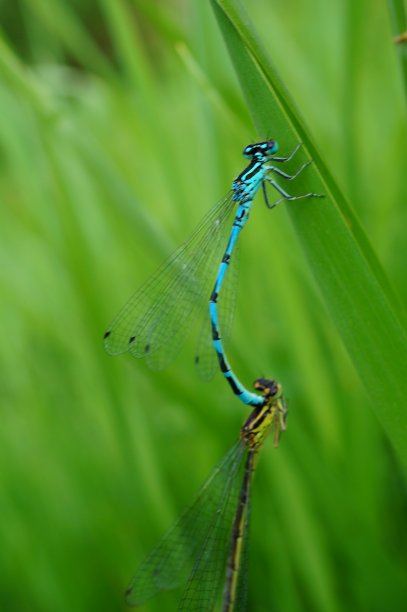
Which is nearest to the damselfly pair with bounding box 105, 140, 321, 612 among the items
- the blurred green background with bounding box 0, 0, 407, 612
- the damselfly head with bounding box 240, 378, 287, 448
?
the damselfly head with bounding box 240, 378, 287, 448

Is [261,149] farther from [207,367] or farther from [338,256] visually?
[207,367]

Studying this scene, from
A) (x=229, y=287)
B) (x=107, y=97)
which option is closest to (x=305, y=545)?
(x=229, y=287)

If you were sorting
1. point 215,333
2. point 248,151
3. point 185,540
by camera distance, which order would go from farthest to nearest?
point 185,540 → point 215,333 → point 248,151

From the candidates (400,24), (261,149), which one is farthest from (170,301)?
(400,24)

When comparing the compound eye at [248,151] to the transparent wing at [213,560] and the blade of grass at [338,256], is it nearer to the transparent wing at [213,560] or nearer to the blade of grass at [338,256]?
the blade of grass at [338,256]

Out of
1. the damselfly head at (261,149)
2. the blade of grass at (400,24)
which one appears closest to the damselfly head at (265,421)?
the damselfly head at (261,149)

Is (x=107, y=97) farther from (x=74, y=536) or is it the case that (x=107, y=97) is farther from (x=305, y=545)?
(x=305, y=545)
